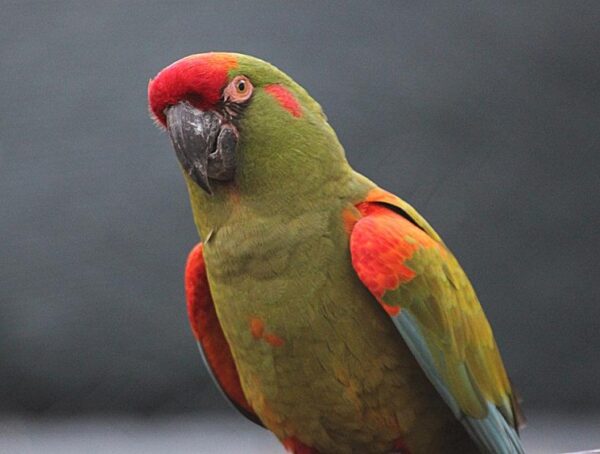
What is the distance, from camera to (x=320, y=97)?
8.23ft

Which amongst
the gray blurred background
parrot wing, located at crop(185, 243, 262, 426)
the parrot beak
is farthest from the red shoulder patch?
the gray blurred background

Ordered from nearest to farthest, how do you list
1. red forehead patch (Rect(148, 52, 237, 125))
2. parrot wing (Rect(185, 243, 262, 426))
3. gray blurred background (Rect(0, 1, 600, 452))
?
red forehead patch (Rect(148, 52, 237, 125)) → parrot wing (Rect(185, 243, 262, 426)) → gray blurred background (Rect(0, 1, 600, 452))

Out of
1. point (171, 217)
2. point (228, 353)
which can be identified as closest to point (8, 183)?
point (171, 217)

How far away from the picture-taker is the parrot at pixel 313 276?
1.51 m

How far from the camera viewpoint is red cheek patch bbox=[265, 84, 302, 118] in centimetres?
155

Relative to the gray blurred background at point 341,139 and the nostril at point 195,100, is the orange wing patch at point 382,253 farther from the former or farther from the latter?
the gray blurred background at point 341,139

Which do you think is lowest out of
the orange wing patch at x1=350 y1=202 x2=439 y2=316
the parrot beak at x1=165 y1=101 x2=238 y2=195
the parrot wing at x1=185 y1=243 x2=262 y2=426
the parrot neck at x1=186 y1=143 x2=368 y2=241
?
the parrot wing at x1=185 y1=243 x2=262 y2=426

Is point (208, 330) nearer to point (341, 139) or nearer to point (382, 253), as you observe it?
point (382, 253)

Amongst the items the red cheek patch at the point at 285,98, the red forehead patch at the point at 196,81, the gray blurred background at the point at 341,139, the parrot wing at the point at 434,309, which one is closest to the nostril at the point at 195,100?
the red forehead patch at the point at 196,81

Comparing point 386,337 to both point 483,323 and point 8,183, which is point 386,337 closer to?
point 483,323

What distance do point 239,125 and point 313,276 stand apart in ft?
0.80

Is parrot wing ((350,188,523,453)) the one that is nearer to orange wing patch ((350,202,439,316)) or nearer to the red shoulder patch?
orange wing patch ((350,202,439,316))

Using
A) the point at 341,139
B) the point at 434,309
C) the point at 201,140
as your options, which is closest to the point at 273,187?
the point at 201,140

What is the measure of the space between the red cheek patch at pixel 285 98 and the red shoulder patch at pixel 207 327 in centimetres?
30
